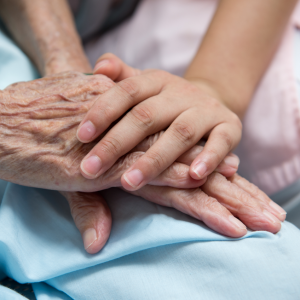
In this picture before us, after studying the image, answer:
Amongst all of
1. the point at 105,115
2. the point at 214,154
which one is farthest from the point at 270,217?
the point at 105,115

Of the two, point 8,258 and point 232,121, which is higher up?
point 232,121

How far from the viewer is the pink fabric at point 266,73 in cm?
91

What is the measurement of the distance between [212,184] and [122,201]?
22cm

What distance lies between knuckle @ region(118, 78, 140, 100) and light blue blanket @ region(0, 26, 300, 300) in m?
0.27

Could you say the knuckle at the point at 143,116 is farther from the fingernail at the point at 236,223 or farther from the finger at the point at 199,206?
the fingernail at the point at 236,223

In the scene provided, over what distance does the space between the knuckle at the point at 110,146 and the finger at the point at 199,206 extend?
128 millimetres

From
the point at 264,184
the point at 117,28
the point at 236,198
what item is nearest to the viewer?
the point at 236,198

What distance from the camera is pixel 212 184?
642 mm

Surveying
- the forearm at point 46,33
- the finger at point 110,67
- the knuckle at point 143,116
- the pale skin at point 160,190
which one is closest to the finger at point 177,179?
the pale skin at point 160,190

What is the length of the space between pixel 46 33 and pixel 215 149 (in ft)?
2.41

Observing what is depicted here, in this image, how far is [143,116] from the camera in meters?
0.61

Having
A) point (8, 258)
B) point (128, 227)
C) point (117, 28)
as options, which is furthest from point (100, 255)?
point (117, 28)

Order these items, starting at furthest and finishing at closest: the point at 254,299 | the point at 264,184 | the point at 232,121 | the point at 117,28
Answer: the point at 117,28
the point at 264,184
the point at 232,121
the point at 254,299

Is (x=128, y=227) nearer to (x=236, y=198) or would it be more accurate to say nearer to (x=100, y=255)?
(x=100, y=255)
